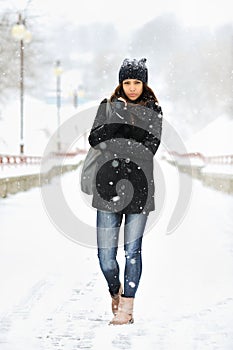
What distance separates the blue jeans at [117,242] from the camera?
5316 millimetres

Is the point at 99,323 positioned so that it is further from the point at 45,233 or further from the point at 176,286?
the point at 45,233

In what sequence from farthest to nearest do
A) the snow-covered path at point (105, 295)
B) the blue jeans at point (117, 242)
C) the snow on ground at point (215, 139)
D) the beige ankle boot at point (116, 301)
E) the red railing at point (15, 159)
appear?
the snow on ground at point (215, 139) → the red railing at point (15, 159) → the beige ankle boot at point (116, 301) → the blue jeans at point (117, 242) → the snow-covered path at point (105, 295)

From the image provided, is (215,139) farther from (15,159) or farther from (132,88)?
(132,88)

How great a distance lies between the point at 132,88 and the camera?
5312 mm

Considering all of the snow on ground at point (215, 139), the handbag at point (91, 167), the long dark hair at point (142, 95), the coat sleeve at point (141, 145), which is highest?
the long dark hair at point (142, 95)

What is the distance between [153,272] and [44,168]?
71.0 feet

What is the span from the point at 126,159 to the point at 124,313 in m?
1.22

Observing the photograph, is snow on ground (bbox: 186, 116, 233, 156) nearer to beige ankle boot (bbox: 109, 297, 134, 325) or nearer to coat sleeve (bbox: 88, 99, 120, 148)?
beige ankle boot (bbox: 109, 297, 134, 325)

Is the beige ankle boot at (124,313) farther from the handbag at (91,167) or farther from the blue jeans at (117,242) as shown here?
the handbag at (91,167)

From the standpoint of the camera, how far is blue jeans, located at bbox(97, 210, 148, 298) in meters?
5.32

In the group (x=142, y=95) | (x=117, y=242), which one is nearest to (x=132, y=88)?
(x=142, y=95)

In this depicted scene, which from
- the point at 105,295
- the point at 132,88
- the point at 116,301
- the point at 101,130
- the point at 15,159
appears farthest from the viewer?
the point at 15,159

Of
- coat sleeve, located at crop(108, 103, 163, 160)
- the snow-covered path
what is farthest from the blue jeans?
coat sleeve, located at crop(108, 103, 163, 160)

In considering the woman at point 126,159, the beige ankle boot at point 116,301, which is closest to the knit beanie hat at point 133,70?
the woman at point 126,159
